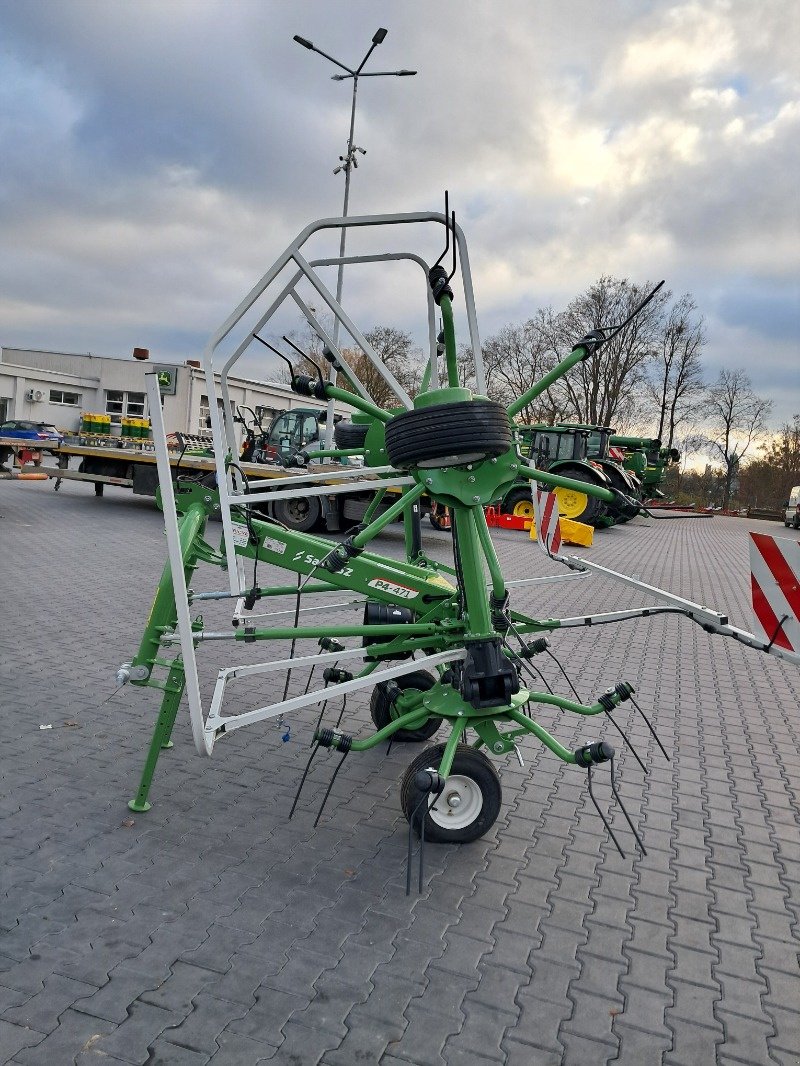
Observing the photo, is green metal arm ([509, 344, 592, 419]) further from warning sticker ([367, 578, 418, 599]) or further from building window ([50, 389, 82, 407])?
building window ([50, 389, 82, 407])

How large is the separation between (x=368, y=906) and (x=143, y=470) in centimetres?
1354

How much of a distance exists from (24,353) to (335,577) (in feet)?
185

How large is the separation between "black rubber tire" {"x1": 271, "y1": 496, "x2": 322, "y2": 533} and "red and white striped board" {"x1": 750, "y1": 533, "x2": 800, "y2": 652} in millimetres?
10542

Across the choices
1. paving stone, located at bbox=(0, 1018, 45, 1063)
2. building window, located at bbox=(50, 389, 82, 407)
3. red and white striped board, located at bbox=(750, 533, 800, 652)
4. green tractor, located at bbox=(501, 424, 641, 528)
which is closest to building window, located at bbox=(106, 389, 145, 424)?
building window, located at bbox=(50, 389, 82, 407)

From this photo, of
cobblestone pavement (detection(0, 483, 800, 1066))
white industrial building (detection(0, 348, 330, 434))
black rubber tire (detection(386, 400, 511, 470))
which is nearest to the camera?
cobblestone pavement (detection(0, 483, 800, 1066))

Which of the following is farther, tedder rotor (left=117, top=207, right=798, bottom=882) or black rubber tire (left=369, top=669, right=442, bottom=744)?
black rubber tire (left=369, top=669, right=442, bottom=744)

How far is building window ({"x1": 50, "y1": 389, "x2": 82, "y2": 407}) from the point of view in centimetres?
4638

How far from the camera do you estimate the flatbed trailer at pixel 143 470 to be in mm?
13836

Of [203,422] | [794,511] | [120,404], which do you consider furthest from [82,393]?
[794,511]

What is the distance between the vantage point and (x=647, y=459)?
2780cm

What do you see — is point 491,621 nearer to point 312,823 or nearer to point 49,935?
point 312,823

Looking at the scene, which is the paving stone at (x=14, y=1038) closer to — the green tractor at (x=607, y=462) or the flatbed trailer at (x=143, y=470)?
the flatbed trailer at (x=143, y=470)

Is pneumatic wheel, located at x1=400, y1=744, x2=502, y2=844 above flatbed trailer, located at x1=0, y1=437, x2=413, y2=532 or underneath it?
underneath

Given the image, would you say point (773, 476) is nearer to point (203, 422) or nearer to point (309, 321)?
point (203, 422)
